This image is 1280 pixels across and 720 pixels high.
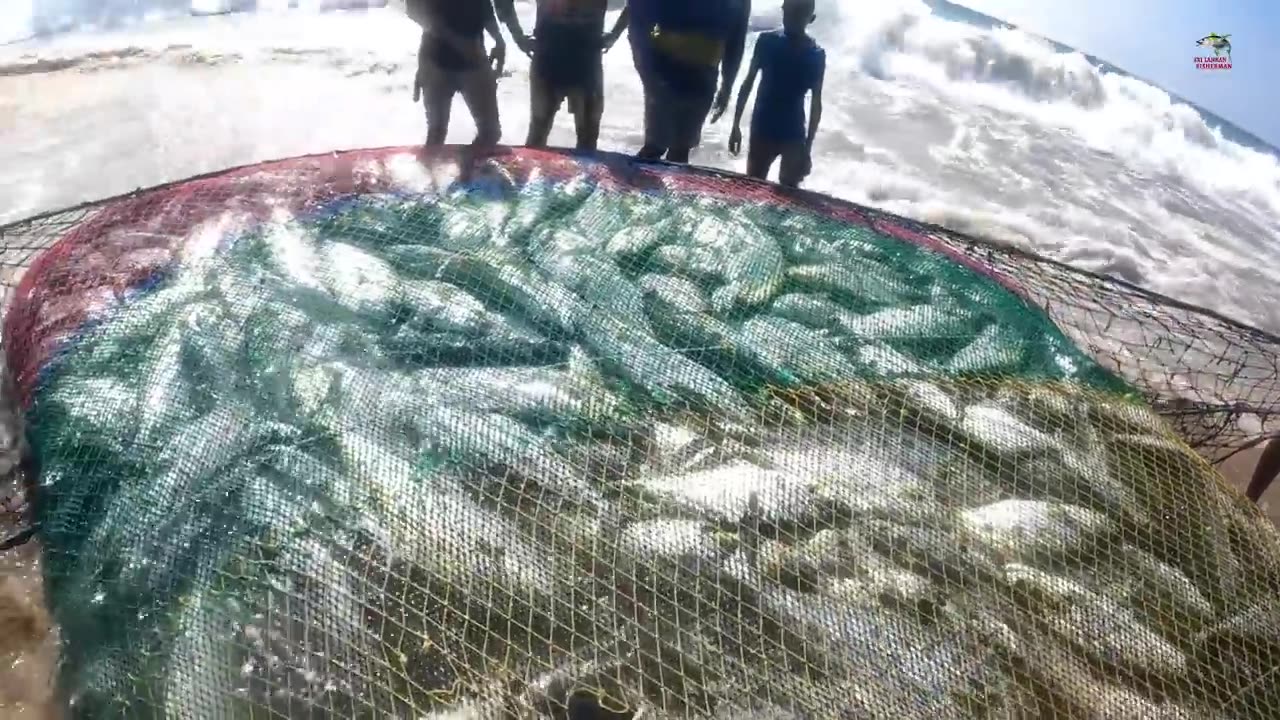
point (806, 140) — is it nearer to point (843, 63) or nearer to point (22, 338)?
point (22, 338)

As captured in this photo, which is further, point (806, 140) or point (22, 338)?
point (806, 140)

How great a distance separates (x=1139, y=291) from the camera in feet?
13.8

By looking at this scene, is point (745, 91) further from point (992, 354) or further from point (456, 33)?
point (992, 354)

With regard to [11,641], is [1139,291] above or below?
above


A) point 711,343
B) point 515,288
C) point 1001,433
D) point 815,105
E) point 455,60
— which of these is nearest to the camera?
point 1001,433

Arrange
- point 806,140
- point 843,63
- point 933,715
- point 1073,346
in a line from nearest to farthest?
point 933,715
point 1073,346
point 806,140
point 843,63

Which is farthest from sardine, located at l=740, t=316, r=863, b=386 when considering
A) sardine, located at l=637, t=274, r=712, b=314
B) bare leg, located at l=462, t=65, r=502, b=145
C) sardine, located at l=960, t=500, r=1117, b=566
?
bare leg, located at l=462, t=65, r=502, b=145

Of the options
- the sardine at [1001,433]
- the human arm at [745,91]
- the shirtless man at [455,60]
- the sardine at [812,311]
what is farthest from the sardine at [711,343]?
the shirtless man at [455,60]

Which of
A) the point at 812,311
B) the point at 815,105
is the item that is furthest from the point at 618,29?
the point at 812,311

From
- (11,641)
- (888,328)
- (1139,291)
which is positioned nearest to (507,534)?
(888,328)

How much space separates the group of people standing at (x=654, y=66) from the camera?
18.2 feet

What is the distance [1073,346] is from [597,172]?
2229mm

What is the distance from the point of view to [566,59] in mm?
5684

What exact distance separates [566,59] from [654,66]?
573 mm
